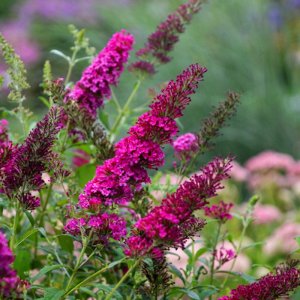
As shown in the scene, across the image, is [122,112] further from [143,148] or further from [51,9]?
[51,9]

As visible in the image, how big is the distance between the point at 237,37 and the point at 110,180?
5.93 metres

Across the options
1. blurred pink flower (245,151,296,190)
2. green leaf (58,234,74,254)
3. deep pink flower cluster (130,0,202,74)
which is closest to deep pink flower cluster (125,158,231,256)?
green leaf (58,234,74,254)

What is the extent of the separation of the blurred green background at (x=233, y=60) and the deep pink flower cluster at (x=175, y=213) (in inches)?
180

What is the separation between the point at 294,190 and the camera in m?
4.07

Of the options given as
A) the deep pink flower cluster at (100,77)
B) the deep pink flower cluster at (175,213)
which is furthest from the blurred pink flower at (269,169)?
the deep pink flower cluster at (175,213)

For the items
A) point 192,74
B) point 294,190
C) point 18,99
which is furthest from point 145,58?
point 294,190

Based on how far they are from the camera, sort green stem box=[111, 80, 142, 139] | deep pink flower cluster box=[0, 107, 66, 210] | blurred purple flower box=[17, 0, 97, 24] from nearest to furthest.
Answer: deep pink flower cluster box=[0, 107, 66, 210]
green stem box=[111, 80, 142, 139]
blurred purple flower box=[17, 0, 97, 24]

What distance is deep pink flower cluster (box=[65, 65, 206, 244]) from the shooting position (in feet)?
4.08

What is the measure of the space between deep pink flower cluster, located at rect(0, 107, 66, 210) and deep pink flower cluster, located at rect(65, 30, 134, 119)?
1.20ft

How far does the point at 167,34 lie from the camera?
1.93m

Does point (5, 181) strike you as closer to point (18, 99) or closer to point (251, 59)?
point (18, 99)

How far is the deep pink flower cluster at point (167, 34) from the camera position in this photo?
75.5 inches

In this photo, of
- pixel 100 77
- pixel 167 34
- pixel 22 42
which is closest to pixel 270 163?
pixel 167 34

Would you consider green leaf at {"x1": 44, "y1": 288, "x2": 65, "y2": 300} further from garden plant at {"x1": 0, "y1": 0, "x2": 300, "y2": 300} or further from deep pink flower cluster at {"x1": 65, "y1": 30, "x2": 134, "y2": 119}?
deep pink flower cluster at {"x1": 65, "y1": 30, "x2": 134, "y2": 119}
